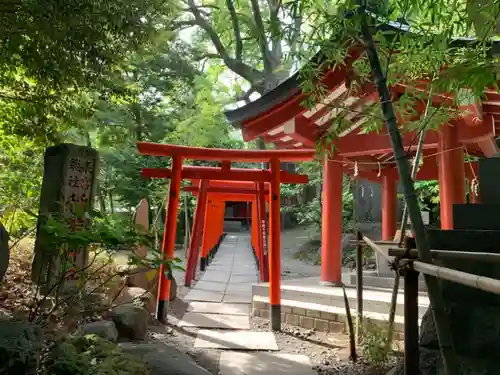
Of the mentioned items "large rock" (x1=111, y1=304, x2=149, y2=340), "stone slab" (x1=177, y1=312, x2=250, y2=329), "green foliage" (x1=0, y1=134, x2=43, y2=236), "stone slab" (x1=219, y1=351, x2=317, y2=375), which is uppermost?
"green foliage" (x1=0, y1=134, x2=43, y2=236)

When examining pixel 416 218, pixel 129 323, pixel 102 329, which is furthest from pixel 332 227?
pixel 416 218

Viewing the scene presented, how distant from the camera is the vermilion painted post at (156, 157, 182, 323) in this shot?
5680 millimetres

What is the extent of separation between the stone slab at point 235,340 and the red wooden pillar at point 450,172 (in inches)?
107

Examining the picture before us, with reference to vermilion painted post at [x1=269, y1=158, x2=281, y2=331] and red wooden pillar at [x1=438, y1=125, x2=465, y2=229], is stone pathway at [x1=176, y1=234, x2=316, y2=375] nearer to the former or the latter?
vermilion painted post at [x1=269, y1=158, x2=281, y2=331]

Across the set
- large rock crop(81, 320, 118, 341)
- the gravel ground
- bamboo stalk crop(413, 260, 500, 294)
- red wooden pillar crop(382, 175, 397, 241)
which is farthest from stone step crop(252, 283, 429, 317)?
bamboo stalk crop(413, 260, 500, 294)

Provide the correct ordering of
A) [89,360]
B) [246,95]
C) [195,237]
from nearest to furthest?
1. [89,360]
2. [195,237]
3. [246,95]

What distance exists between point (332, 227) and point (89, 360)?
455cm

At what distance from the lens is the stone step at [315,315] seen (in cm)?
496

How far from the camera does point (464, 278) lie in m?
1.19

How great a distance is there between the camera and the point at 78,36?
3.50m

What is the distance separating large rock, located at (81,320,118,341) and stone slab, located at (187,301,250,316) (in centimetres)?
240

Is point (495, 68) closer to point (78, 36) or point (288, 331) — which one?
point (78, 36)

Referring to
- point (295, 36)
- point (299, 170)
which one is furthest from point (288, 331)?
point (299, 170)

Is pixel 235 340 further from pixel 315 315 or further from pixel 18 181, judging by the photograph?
pixel 18 181
